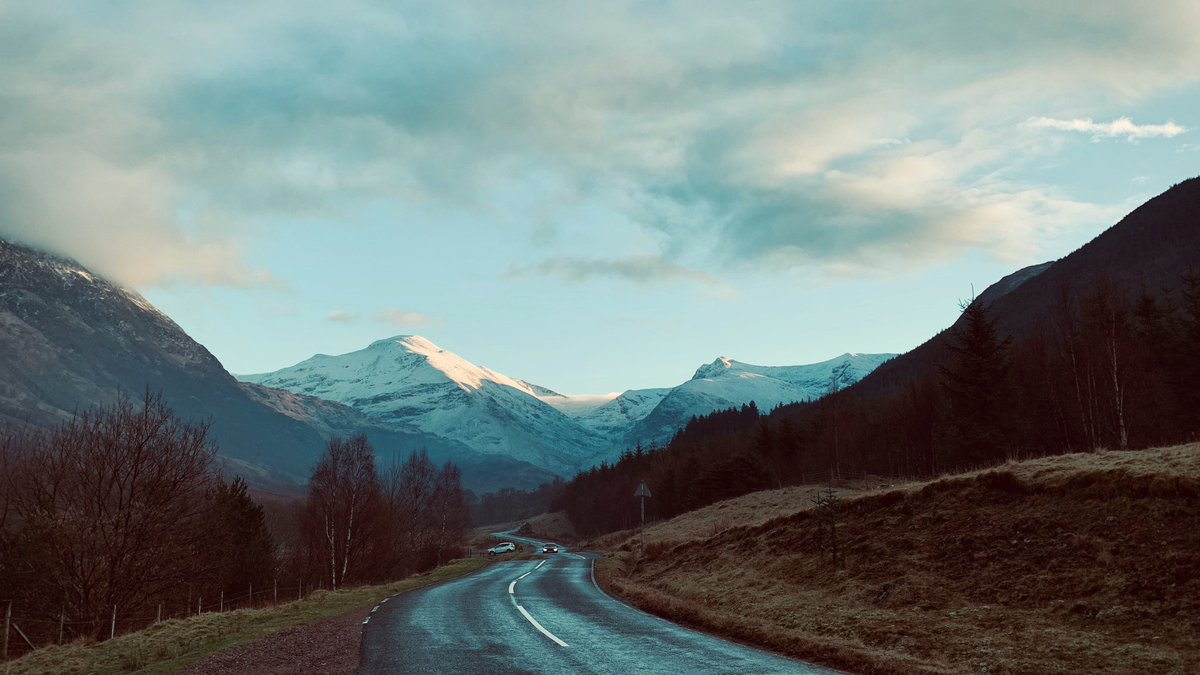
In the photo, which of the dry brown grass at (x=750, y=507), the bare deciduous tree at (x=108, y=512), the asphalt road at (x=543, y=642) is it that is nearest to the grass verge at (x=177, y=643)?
the asphalt road at (x=543, y=642)

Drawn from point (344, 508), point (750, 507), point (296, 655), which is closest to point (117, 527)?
point (296, 655)

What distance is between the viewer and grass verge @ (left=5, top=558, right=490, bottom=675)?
16.9 m

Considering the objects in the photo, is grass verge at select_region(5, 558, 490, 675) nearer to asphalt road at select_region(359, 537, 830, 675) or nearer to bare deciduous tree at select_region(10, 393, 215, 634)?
asphalt road at select_region(359, 537, 830, 675)

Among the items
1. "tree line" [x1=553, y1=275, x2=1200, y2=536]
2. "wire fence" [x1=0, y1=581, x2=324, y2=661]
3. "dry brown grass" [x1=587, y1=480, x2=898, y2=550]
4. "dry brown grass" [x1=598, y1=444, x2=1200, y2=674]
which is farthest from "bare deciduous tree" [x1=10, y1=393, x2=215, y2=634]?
"tree line" [x1=553, y1=275, x2=1200, y2=536]

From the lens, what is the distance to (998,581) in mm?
15195

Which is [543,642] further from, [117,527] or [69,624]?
[69,624]

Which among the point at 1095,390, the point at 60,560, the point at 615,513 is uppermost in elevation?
the point at 1095,390

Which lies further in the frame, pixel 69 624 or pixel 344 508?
pixel 344 508

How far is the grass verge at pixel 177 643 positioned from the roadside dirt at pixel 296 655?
0.69m

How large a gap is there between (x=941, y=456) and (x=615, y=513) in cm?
8394

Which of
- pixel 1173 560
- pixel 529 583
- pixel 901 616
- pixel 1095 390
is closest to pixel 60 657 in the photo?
pixel 529 583

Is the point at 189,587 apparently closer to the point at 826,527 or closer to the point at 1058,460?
the point at 826,527

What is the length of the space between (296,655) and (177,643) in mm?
7607

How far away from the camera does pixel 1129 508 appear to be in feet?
50.6
